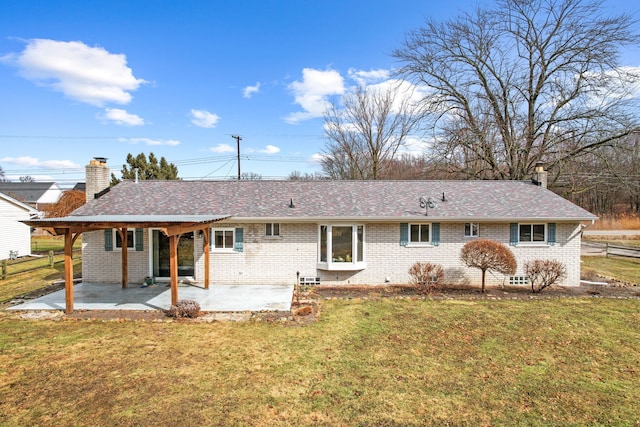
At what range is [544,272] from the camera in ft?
38.0

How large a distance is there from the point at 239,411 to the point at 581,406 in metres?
4.98

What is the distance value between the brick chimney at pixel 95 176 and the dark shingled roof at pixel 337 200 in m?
0.47

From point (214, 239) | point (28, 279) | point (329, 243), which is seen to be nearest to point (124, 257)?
point (214, 239)

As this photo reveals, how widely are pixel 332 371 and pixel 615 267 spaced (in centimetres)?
1832

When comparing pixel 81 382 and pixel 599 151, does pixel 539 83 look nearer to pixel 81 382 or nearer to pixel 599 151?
pixel 599 151

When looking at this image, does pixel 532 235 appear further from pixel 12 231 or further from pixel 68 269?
pixel 12 231

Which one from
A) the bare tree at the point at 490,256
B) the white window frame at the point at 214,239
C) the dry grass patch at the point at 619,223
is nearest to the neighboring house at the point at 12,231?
the white window frame at the point at 214,239

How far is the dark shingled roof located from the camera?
12203 millimetres

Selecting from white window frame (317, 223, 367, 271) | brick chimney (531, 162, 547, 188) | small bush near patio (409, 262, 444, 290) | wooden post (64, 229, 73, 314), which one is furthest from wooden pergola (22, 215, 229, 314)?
brick chimney (531, 162, 547, 188)

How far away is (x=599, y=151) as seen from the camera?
20.1 metres

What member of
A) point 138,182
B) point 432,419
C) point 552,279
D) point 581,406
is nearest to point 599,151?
point 552,279

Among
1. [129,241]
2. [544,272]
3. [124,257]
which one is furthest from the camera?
[129,241]

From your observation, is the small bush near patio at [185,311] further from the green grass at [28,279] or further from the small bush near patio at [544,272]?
the small bush near patio at [544,272]

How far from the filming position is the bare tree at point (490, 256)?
1087cm
